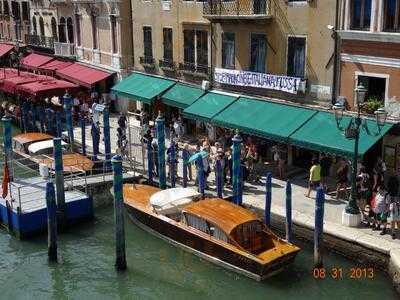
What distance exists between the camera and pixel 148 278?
1777 centimetres

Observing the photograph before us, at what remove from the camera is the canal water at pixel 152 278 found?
1673cm

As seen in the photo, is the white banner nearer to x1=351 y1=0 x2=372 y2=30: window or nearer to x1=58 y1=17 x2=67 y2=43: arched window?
x1=351 y1=0 x2=372 y2=30: window

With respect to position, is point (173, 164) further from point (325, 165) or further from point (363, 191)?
point (363, 191)

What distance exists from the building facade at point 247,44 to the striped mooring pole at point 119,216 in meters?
8.79

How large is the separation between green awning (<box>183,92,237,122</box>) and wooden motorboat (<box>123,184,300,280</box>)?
680 cm

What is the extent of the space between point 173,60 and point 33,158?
9026mm

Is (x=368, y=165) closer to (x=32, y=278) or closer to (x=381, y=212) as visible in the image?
(x=381, y=212)

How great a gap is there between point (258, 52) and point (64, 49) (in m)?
20.7

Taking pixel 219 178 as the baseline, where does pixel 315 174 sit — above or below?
above

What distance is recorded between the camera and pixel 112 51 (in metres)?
35.9

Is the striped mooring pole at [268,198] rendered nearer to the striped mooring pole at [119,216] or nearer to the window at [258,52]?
the striped mooring pole at [119,216]

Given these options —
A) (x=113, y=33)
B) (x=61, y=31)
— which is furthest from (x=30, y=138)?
(x=61, y=31)
